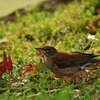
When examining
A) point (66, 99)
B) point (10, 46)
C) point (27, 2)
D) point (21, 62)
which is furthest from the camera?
point (27, 2)

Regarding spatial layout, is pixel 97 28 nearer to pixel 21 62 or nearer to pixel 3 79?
pixel 21 62

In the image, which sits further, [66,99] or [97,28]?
[97,28]

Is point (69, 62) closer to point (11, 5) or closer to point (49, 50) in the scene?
point (49, 50)

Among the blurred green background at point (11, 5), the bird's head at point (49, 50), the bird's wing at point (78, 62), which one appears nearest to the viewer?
the bird's wing at point (78, 62)

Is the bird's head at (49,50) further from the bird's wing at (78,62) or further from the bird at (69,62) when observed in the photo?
the bird's wing at (78,62)

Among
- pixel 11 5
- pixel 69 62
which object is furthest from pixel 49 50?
pixel 11 5

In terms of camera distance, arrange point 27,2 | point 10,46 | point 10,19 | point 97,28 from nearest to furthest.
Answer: point 97,28
point 10,46
point 10,19
point 27,2

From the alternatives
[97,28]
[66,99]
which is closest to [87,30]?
[97,28]

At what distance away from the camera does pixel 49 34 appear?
673cm

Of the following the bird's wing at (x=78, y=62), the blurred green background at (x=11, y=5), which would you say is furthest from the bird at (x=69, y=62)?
the blurred green background at (x=11, y=5)

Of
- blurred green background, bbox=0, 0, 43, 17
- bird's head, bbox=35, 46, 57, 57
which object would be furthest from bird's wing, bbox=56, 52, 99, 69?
blurred green background, bbox=0, 0, 43, 17

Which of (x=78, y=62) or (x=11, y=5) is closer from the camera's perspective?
(x=78, y=62)

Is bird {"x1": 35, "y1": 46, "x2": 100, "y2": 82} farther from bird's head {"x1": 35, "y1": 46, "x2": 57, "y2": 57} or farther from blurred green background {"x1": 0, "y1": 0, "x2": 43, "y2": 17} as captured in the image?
blurred green background {"x1": 0, "y1": 0, "x2": 43, "y2": 17}

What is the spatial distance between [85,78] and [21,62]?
1.61m
